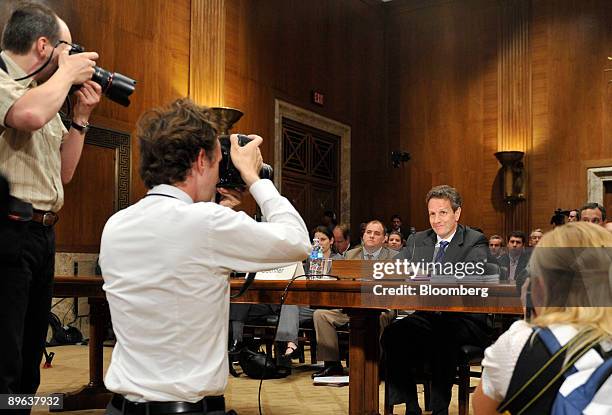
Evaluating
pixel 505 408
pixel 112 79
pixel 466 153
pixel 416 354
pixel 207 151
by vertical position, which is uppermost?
pixel 466 153

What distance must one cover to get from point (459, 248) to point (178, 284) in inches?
94.5

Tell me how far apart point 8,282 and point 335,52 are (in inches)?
344

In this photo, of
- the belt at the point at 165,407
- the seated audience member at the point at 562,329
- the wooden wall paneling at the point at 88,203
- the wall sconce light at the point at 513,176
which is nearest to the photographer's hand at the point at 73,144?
the belt at the point at 165,407

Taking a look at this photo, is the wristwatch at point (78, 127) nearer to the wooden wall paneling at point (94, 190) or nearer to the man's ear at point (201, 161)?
the man's ear at point (201, 161)

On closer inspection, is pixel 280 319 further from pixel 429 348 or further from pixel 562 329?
pixel 562 329

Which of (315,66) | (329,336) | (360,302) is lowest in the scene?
(329,336)

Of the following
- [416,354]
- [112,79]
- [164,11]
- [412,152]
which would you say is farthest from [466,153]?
[112,79]

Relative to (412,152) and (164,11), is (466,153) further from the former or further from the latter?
(164,11)

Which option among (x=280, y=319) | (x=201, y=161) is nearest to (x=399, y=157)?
(x=280, y=319)

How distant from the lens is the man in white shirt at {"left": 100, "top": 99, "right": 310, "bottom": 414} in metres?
1.50

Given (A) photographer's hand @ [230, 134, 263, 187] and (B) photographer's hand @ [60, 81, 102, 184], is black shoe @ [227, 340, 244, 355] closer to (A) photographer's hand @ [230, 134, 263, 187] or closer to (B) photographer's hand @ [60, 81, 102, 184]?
(B) photographer's hand @ [60, 81, 102, 184]

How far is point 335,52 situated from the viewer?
10.2m

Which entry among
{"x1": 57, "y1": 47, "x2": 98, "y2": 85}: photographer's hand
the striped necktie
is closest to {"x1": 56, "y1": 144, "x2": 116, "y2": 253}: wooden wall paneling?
the striped necktie

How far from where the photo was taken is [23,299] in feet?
6.30
